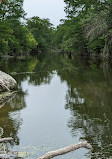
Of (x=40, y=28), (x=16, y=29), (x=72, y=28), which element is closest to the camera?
(x=72, y=28)

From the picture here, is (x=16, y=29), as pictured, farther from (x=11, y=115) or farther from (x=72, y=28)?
(x=11, y=115)

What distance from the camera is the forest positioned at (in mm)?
24250

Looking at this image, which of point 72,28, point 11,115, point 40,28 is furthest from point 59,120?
point 40,28

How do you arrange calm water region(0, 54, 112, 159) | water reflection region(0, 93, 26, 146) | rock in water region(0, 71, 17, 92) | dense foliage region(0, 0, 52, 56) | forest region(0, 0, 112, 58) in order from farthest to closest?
dense foliage region(0, 0, 52, 56), forest region(0, 0, 112, 58), rock in water region(0, 71, 17, 92), water reflection region(0, 93, 26, 146), calm water region(0, 54, 112, 159)

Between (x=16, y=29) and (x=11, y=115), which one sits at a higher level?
(x=16, y=29)

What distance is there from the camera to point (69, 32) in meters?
43.8

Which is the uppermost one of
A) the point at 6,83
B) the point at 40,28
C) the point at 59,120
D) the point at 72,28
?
the point at 40,28

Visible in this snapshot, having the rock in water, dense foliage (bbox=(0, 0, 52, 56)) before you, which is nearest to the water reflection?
the rock in water

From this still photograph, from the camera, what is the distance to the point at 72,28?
41219mm

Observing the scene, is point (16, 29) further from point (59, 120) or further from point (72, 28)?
point (59, 120)

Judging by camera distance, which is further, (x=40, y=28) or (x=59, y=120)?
(x=40, y=28)

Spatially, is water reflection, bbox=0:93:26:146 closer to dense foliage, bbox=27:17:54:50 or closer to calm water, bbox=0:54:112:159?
calm water, bbox=0:54:112:159

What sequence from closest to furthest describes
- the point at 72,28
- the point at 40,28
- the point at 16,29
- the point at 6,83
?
the point at 6,83 → the point at 72,28 → the point at 16,29 → the point at 40,28

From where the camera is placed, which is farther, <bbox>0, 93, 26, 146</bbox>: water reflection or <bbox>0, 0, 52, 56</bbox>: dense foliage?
<bbox>0, 0, 52, 56</bbox>: dense foliage
